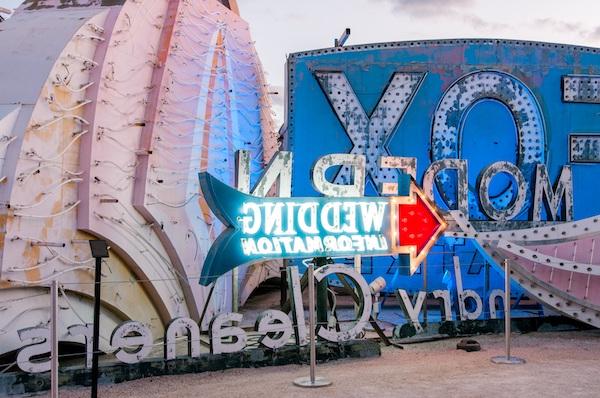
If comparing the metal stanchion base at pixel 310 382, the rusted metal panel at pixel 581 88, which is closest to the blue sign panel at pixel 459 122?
the rusted metal panel at pixel 581 88

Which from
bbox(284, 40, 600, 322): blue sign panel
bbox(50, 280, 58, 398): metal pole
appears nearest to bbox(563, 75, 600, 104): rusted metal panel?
bbox(284, 40, 600, 322): blue sign panel

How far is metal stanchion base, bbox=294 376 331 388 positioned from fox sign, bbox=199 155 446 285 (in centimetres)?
200

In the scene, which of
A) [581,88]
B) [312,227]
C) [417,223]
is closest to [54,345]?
[312,227]

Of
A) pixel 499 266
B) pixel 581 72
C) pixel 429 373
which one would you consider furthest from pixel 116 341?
pixel 581 72

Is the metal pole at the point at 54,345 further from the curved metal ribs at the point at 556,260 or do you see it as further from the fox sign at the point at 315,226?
the curved metal ribs at the point at 556,260

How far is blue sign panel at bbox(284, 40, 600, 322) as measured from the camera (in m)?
16.9

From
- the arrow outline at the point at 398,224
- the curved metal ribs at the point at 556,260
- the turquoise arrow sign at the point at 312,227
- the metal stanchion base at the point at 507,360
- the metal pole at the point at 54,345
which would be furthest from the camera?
the curved metal ribs at the point at 556,260

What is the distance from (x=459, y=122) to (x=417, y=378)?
915 cm

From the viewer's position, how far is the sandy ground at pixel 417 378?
28.5 feet

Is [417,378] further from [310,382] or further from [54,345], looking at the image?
[54,345]

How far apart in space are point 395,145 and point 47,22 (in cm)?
847

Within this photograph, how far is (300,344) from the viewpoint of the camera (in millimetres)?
11055

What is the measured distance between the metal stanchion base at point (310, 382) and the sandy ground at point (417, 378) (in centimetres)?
11

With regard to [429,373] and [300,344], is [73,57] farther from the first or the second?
[429,373]
